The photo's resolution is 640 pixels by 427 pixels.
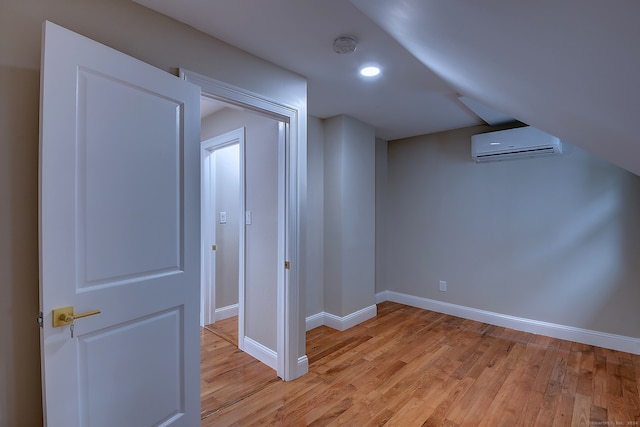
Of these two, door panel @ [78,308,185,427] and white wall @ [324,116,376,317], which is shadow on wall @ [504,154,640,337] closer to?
white wall @ [324,116,376,317]

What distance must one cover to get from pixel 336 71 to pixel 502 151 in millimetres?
2154

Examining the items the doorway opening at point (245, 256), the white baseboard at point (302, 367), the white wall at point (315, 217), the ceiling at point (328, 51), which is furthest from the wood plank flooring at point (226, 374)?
the ceiling at point (328, 51)

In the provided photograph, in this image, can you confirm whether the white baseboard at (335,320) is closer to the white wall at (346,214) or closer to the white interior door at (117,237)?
the white wall at (346,214)

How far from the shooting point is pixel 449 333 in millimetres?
3209

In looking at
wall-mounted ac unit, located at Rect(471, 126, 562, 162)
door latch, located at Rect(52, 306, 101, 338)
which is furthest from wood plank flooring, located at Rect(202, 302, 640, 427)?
wall-mounted ac unit, located at Rect(471, 126, 562, 162)

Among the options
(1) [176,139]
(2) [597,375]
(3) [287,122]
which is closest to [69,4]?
(1) [176,139]

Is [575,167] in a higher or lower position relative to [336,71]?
lower

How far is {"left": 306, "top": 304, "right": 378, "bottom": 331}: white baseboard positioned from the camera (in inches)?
131

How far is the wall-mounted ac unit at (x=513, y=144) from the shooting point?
2.91 meters

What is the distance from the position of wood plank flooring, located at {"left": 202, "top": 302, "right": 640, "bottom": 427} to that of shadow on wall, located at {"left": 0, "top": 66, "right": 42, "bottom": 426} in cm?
103

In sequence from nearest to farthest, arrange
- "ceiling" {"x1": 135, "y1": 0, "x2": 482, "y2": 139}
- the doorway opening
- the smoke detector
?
"ceiling" {"x1": 135, "y1": 0, "x2": 482, "y2": 139}, the smoke detector, the doorway opening

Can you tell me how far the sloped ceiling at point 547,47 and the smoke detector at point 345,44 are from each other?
0.28 metres

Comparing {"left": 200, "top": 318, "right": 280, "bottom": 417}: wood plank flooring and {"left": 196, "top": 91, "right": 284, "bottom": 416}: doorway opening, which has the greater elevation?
{"left": 196, "top": 91, "right": 284, "bottom": 416}: doorway opening

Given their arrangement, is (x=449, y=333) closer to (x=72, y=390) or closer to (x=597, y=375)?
(x=597, y=375)
